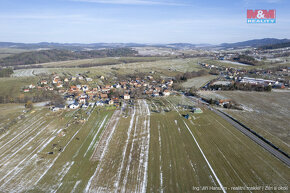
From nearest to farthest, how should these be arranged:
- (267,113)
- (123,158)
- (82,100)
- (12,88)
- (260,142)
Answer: (123,158)
(260,142)
(267,113)
(82,100)
(12,88)

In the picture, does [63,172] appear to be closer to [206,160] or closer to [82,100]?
[206,160]

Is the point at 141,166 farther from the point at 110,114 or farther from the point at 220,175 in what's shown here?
the point at 110,114

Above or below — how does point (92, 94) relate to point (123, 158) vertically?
above

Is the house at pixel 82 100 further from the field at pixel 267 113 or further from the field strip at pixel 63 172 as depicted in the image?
the field at pixel 267 113

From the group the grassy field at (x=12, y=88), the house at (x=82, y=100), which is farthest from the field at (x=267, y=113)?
the grassy field at (x=12, y=88)

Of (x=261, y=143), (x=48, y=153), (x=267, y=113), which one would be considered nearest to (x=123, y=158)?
(x=48, y=153)

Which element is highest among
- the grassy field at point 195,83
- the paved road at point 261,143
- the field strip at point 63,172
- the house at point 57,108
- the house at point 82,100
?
the grassy field at point 195,83
